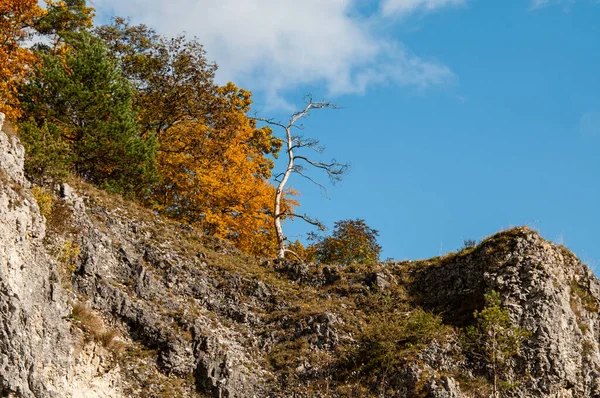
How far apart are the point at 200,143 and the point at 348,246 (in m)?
9.06

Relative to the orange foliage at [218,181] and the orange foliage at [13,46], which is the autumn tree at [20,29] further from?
the orange foliage at [218,181]

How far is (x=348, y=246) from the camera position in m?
35.5

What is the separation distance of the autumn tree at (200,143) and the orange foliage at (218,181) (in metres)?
0.05

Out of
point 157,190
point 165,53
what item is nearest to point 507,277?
point 157,190

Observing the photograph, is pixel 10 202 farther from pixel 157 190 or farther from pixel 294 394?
pixel 157 190

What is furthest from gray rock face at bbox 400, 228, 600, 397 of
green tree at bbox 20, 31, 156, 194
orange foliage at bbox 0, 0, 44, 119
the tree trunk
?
orange foliage at bbox 0, 0, 44, 119

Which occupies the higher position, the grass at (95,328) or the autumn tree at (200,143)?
the autumn tree at (200,143)

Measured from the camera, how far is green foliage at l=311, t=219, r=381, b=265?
3475 cm

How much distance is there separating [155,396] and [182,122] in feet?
70.1

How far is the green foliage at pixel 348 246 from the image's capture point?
34.8 meters

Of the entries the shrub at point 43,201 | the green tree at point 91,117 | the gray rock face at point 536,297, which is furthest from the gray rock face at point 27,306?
the gray rock face at point 536,297

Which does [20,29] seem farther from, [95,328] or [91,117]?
[95,328]

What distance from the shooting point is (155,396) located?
61.5ft

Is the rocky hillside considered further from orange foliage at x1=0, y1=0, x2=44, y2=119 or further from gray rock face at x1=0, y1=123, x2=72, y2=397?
orange foliage at x1=0, y1=0, x2=44, y2=119
